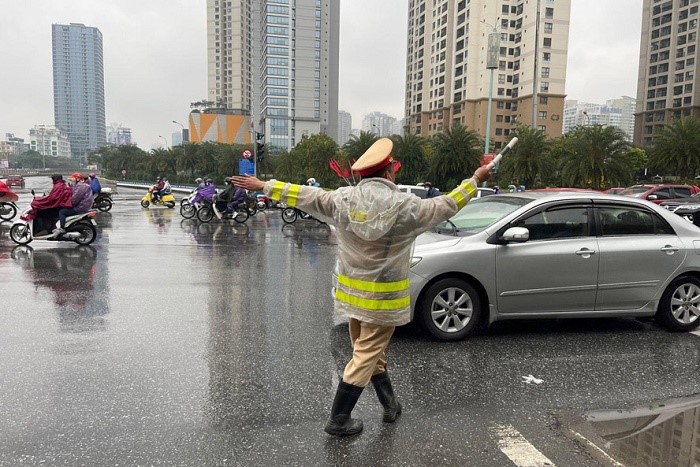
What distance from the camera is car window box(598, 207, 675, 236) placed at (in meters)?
5.77

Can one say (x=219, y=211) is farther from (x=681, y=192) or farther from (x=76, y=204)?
(x=681, y=192)

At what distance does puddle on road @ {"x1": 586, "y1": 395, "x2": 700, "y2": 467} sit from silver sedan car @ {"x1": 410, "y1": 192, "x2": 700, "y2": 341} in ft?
5.49

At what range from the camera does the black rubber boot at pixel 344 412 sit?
3299mm

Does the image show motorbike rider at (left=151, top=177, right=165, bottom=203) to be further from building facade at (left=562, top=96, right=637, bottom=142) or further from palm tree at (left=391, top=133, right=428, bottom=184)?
building facade at (left=562, top=96, right=637, bottom=142)

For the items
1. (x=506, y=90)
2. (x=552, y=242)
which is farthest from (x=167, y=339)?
(x=506, y=90)

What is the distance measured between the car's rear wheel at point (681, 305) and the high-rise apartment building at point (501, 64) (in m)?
72.6

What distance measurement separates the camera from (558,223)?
566 cm

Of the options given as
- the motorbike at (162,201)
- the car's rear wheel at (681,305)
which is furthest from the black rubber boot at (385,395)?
the motorbike at (162,201)

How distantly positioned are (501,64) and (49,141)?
439 feet

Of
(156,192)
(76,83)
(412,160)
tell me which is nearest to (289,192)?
(156,192)

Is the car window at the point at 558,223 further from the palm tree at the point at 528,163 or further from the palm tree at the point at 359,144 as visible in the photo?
the palm tree at the point at 359,144

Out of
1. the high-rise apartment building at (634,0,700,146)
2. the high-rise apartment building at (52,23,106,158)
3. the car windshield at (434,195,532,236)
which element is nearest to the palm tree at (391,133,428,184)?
the car windshield at (434,195,532,236)

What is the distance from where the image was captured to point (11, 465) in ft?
9.77

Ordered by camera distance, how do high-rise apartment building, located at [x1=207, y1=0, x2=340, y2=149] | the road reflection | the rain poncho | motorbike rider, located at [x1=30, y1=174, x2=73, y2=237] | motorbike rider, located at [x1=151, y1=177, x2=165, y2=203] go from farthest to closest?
high-rise apartment building, located at [x1=207, y1=0, x2=340, y2=149]
motorbike rider, located at [x1=151, y1=177, x2=165, y2=203]
motorbike rider, located at [x1=30, y1=174, x2=73, y2=237]
the road reflection
the rain poncho
